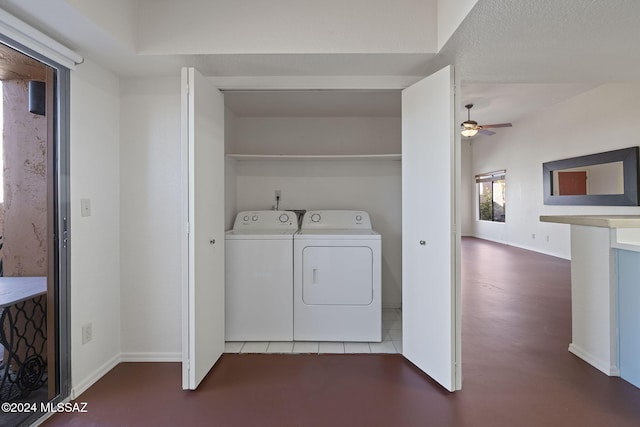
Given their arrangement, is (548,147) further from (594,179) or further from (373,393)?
(373,393)

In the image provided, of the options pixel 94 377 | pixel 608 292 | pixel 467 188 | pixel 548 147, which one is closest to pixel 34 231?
pixel 94 377

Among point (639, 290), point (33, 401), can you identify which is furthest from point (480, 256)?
point (33, 401)

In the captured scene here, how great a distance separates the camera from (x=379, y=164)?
345 cm

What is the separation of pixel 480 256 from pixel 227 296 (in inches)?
230

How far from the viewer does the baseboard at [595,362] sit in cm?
209

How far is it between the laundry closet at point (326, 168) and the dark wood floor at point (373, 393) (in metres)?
1.30

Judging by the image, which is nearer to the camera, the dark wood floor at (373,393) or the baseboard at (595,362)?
the dark wood floor at (373,393)

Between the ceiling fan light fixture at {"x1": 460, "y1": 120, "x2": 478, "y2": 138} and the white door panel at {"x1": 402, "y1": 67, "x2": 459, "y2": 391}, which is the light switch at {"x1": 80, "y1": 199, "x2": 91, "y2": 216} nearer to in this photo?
the white door panel at {"x1": 402, "y1": 67, "x2": 459, "y2": 391}

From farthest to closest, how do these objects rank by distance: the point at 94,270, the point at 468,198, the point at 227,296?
1. the point at 468,198
2. the point at 227,296
3. the point at 94,270

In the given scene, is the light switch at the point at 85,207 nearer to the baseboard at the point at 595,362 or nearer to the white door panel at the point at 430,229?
the white door panel at the point at 430,229

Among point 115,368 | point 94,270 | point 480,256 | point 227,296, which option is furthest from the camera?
point 480,256

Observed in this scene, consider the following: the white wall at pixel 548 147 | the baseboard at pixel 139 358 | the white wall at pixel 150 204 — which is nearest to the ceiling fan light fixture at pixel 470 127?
the white wall at pixel 548 147

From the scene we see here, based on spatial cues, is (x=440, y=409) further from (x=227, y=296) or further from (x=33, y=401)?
(x=33, y=401)

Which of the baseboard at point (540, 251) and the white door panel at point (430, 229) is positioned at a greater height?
the white door panel at point (430, 229)
